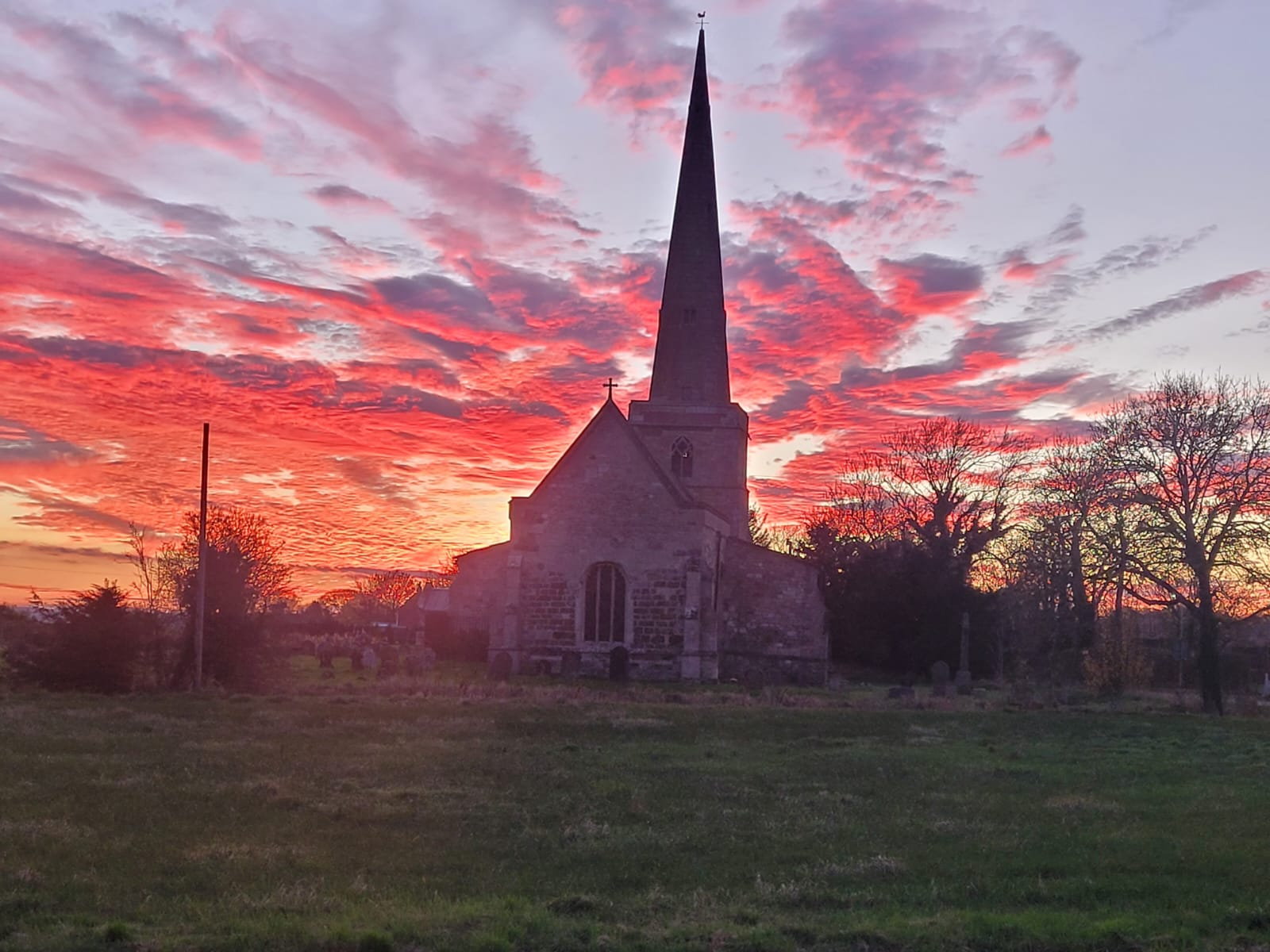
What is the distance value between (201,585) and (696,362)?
24091mm

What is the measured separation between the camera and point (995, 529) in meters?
52.8

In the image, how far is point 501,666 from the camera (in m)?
35.5

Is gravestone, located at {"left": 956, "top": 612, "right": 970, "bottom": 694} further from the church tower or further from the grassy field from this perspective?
the grassy field

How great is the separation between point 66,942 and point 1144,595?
3131cm

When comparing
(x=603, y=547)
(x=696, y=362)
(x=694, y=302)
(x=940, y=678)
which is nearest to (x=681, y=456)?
(x=696, y=362)

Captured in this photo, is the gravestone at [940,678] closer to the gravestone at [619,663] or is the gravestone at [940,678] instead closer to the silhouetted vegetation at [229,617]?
the gravestone at [619,663]

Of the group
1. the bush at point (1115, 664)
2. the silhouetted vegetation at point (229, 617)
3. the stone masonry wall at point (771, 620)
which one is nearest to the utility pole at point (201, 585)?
the silhouetted vegetation at point (229, 617)

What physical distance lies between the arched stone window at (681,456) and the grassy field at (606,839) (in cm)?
2776

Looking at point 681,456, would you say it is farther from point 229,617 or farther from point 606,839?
point 606,839

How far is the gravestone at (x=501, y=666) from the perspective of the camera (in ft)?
115

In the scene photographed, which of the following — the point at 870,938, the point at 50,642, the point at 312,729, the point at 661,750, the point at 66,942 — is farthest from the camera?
the point at 50,642

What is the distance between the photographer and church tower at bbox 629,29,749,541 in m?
46.8

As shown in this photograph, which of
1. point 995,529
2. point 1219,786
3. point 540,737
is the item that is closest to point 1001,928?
point 1219,786

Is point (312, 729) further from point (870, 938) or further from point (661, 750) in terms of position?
point (870, 938)
